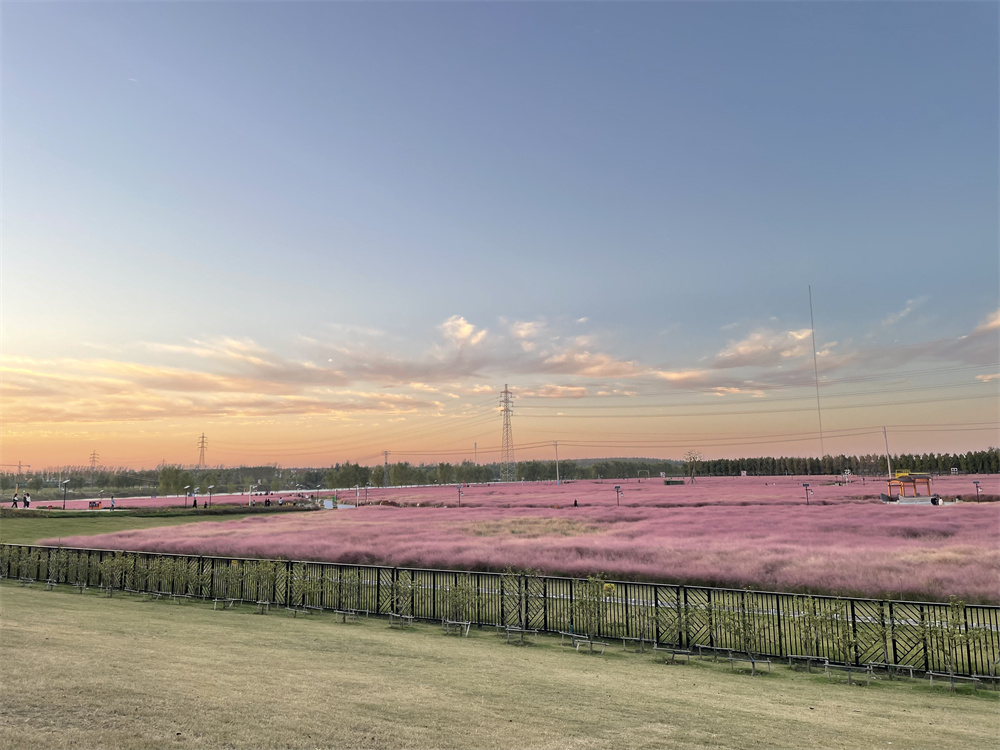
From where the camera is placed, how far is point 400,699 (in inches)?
422

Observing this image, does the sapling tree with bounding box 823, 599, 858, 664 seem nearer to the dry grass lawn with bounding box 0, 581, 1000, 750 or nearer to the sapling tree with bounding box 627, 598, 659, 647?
the dry grass lawn with bounding box 0, 581, 1000, 750

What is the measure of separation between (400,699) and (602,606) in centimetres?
1091

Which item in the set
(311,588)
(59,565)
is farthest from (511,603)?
(59,565)

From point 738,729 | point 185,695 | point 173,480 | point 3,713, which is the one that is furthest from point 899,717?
point 173,480

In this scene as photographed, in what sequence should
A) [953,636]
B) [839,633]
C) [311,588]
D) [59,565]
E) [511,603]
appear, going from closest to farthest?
1. [953,636]
2. [839,633]
3. [511,603]
4. [311,588]
5. [59,565]

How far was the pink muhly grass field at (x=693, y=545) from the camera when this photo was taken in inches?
1051

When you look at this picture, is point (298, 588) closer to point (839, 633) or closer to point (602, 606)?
point (602, 606)

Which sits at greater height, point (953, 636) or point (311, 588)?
point (953, 636)

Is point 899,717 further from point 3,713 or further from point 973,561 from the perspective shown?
point 973,561

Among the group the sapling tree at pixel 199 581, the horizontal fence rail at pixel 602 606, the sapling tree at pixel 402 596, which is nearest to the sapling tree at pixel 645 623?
the horizontal fence rail at pixel 602 606

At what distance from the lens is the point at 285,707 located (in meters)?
9.66

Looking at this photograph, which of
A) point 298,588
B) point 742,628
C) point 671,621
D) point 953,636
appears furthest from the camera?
point 298,588

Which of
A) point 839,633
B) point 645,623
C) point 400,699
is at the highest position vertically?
point 400,699

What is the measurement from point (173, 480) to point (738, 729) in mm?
140308
